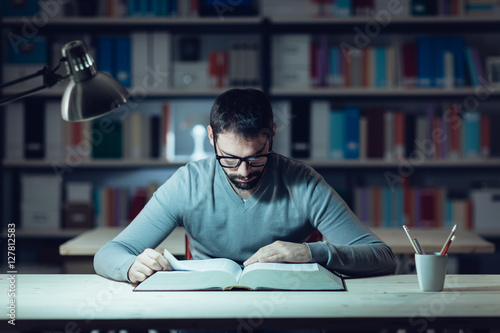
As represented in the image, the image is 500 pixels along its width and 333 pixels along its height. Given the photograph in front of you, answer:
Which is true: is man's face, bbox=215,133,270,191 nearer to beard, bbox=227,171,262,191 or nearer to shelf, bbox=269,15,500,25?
beard, bbox=227,171,262,191

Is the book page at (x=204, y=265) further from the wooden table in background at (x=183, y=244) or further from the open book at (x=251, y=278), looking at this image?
the wooden table in background at (x=183, y=244)

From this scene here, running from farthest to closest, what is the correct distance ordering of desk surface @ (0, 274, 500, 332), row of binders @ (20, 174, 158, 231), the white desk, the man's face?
row of binders @ (20, 174, 158, 231)
the white desk
the man's face
desk surface @ (0, 274, 500, 332)

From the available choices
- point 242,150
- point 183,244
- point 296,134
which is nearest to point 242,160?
point 242,150

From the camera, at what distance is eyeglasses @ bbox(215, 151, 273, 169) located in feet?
4.72

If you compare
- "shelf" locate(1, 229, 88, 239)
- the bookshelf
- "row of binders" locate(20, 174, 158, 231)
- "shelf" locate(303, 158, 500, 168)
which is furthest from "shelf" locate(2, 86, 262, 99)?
"shelf" locate(1, 229, 88, 239)

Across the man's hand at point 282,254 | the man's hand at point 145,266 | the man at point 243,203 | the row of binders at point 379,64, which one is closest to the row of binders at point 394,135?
the row of binders at point 379,64

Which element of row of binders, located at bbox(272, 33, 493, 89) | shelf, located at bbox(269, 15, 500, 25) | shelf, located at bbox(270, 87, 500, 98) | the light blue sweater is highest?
shelf, located at bbox(269, 15, 500, 25)

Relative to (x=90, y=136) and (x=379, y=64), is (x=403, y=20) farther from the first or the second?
(x=90, y=136)

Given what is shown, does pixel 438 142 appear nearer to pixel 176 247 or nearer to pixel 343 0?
pixel 343 0

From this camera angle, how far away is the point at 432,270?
3.91ft

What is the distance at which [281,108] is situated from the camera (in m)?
3.05

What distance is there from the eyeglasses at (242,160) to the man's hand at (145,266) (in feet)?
0.99

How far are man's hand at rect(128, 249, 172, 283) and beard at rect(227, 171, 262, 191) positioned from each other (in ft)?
1.00

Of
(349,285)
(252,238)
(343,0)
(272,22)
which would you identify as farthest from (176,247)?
(343,0)
